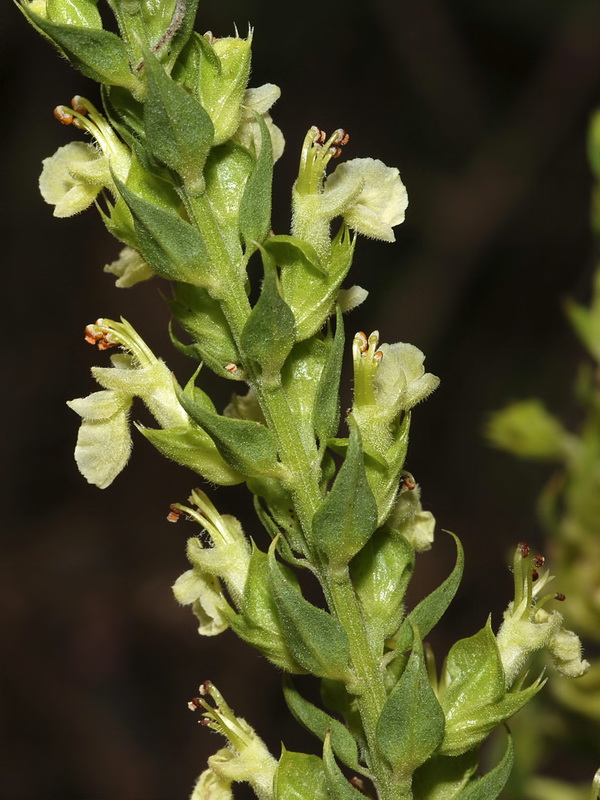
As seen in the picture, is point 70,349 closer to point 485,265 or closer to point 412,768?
point 485,265

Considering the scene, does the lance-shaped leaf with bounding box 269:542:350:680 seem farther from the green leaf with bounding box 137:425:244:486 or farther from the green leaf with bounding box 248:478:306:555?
the green leaf with bounding box 137:425:244:486

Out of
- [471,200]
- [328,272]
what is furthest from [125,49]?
[471,200]

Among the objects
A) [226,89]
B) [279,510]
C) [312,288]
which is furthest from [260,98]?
[279,510]

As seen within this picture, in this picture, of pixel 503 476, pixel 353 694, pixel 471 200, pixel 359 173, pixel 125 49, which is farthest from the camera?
pixel 471 200

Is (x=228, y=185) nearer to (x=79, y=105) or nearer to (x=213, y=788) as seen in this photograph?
(x=79, y=105)

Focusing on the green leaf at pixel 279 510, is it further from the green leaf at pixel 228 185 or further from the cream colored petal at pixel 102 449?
the green leaf at pixel 228 185

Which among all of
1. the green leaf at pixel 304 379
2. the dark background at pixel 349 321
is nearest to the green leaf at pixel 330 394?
the green leaf at pixel 304 379

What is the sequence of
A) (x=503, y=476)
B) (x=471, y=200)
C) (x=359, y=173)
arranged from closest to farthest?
(x=359, y=173)
(x=503, y=476)
(x=471, y=200)

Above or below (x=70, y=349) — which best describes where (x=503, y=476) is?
below
